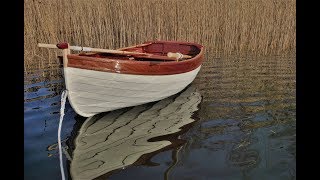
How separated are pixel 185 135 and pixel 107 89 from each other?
154 cm

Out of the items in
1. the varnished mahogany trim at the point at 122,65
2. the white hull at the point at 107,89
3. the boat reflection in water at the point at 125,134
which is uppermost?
the varnished mahogany trim at the point at 122,65

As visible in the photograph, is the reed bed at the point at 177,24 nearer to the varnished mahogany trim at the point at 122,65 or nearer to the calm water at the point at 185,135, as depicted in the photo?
the calm water at the point at 185,135

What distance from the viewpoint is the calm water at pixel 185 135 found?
4020mm

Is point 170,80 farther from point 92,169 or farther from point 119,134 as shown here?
point 92,169

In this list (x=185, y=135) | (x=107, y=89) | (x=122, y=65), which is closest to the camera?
(x=185, y=135)

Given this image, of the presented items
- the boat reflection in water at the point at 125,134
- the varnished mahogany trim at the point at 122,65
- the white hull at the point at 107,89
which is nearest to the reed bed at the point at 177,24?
the boat reflection in water at the point at 125,134

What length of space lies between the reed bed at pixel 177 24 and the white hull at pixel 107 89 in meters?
5.73

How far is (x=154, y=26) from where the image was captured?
11.9 metres

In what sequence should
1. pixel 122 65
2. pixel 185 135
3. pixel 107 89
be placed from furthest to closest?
pixel 107 89
pixel 122 65
pixel 185 135

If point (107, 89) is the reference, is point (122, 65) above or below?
above

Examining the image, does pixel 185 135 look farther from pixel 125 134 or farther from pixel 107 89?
pixel 107 89

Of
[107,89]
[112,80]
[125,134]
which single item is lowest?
[125,134]

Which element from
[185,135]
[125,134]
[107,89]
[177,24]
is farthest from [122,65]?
[177,24]

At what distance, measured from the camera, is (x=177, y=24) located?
39.3 feet
